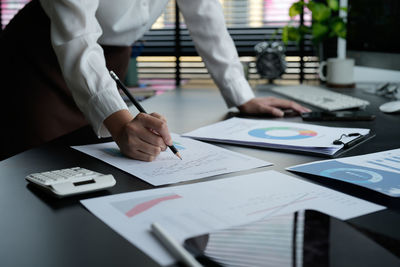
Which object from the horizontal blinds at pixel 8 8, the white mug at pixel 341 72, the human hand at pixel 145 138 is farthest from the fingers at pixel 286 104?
the horizontal blinds at pixel 8 8

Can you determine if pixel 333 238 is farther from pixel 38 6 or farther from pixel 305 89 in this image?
pixel 305 89

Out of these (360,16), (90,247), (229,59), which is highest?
(360,16)

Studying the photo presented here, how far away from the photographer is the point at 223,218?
553mm

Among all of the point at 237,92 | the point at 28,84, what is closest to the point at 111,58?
the point at 28,84

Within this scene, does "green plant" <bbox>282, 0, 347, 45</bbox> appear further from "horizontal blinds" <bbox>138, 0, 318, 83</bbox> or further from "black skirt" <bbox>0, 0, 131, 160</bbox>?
"black skirt" <bbox>0, 0, 131, 160</bbox>

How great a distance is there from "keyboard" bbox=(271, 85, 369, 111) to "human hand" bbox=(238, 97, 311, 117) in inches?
5.4

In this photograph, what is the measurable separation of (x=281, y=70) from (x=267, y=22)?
0.83 meters

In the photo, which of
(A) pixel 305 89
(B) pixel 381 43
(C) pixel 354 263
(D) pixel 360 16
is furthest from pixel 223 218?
(D) pixel 360 16

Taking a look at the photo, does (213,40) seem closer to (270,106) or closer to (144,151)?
(270,106)

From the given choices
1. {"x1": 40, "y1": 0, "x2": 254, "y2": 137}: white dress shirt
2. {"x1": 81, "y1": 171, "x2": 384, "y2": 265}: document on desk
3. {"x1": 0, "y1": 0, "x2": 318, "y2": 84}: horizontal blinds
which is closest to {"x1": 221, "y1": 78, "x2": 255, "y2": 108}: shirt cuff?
{"x1": 40, "y1": 0, "x2": 254, "y2": 137}: white dress shirt

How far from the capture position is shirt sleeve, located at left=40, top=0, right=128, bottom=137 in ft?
3.27

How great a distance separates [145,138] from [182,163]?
0.28ft

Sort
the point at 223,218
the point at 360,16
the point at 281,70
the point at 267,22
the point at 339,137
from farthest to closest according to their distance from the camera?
the point at 267,22
the point at 281,70
the point at 360,16
the point at 339,137
the point at 223,218

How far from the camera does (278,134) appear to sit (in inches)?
41.4
